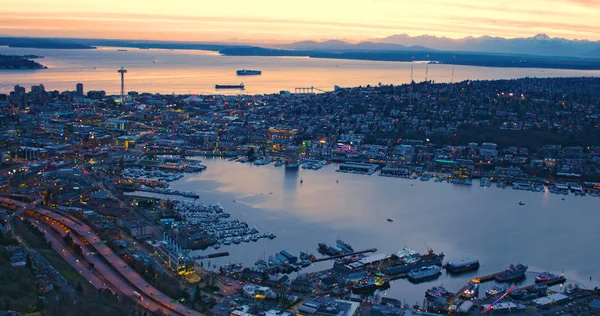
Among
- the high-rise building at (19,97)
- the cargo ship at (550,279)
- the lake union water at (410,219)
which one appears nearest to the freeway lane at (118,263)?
the lake union water at (410,219)

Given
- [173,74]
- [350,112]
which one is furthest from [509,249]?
[173,74]

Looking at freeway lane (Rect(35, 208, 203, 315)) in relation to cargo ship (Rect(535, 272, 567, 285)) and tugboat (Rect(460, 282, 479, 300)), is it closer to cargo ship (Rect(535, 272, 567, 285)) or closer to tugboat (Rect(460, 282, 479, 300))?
tugboat (Rect(460, 282, 479, 300))

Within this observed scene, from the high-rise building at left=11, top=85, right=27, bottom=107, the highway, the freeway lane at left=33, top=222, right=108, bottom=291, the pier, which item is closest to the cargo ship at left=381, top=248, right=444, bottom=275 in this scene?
the pier

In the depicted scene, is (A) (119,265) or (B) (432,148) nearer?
(A) (119,265)

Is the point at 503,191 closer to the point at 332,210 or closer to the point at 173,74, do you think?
the point at 332,210

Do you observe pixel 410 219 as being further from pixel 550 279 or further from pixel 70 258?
pixel 70 258

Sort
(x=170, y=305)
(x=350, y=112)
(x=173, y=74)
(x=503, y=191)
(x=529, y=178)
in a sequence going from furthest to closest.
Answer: (x=173, y=74) < (x=350, y=112) < (x=529, y=178) < (x=503, y=191) < (x=170, y=305)

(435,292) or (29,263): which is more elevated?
(29,263)

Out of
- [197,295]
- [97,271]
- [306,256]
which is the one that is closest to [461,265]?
[306,256]
